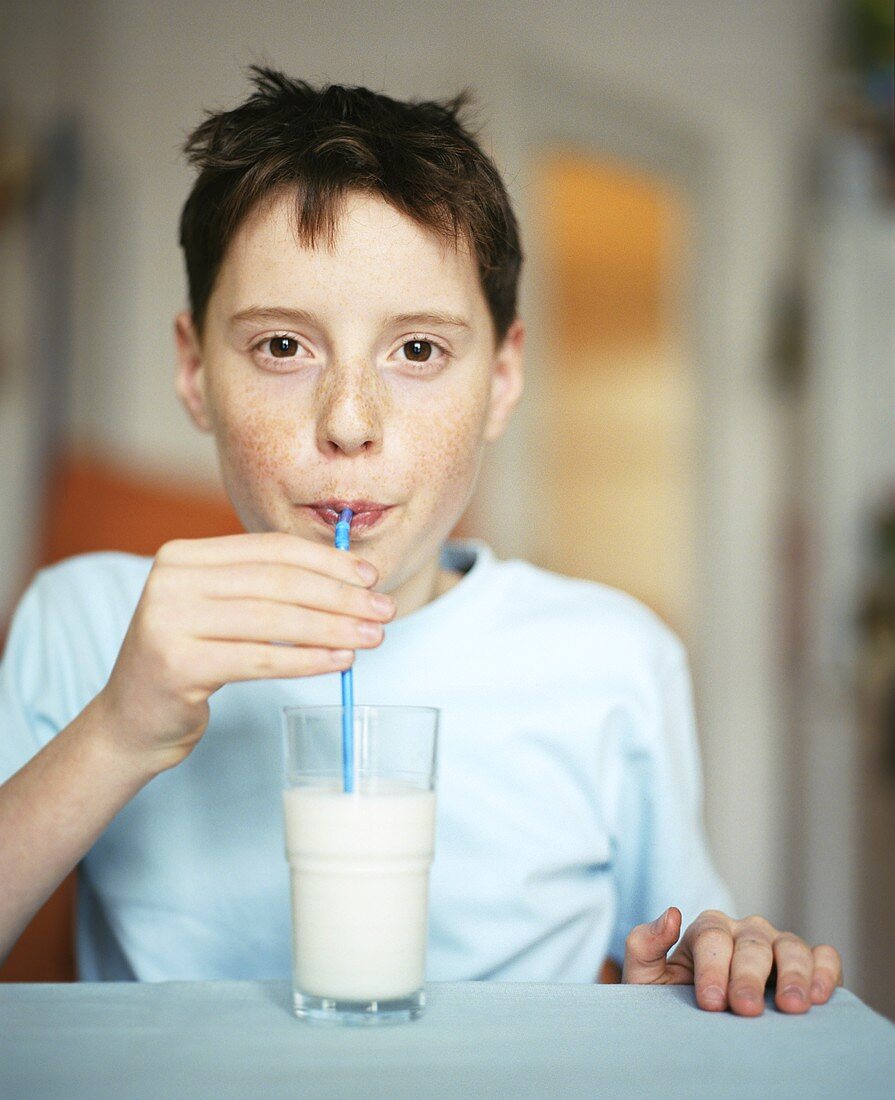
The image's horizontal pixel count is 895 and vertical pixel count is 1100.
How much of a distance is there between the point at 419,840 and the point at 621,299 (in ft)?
11.0

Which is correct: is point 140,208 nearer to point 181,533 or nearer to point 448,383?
point 181,533

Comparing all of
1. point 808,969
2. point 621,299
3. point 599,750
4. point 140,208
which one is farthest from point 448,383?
point 621,299

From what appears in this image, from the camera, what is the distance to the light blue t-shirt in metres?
0.96

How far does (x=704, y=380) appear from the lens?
348 centimetres

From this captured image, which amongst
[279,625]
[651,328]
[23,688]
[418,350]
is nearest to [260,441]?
[418,350]

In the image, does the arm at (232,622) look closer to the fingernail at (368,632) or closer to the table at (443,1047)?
the fingernail at (368,632)

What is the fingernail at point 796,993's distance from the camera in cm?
65

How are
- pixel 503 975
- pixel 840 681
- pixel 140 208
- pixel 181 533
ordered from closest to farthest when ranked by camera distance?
pixel 503 975, pixel 181 533, pixel 140 208, pixel 840 681

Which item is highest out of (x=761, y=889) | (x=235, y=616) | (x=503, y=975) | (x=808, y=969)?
(x=235, y=616)

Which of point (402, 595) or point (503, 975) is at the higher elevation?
point (402, 595)

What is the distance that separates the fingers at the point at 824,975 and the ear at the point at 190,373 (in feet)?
2.05

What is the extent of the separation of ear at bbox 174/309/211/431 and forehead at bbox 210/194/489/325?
14 cm

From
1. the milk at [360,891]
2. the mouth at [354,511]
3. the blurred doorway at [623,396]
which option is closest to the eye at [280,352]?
the mouth at [354,511]

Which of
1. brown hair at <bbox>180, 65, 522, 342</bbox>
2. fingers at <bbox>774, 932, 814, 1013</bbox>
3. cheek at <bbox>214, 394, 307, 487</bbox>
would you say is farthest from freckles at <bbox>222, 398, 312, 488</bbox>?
fingers at <bbox>774, 932, 814, 1013</bbox>
